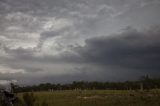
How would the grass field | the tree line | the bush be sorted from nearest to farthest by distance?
1. the bush
2. the grass field
3. the tree line

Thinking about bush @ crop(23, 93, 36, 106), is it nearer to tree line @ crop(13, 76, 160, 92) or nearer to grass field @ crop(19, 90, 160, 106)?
grass field @ crop(19, 90, 160, 106)

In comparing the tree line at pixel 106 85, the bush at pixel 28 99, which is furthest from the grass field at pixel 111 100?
the tree line at pixel 106 85

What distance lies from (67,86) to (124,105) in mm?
123340

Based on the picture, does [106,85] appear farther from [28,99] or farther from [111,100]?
[28,99]

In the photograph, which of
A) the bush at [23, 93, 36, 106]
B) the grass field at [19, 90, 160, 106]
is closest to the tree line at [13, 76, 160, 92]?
the grass field at [19, 90, 160, 106]

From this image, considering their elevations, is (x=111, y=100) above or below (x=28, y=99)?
below

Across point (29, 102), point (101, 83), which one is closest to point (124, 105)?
point (29, 102)

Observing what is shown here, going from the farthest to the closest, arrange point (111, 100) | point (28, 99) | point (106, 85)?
point (106, 85) → point (111, 100) → point (28, 99)

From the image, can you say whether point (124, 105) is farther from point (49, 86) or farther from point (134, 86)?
point (49, 86)

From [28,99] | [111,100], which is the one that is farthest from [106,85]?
[28,99]

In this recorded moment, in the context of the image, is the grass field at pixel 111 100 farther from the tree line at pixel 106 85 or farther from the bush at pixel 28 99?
the tree line at pixel 106 85

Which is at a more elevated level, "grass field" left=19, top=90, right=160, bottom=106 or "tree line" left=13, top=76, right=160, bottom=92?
"tree line" left=13, top=76, right=160, bottom=92

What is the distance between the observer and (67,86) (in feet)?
574

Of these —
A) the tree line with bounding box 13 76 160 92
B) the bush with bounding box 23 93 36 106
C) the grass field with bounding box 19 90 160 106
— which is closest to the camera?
the bush with bounding box 23 93 36 106
